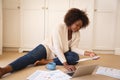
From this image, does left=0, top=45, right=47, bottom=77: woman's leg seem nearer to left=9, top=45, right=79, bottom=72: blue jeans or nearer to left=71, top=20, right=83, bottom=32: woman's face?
left=9, top=45, right=79, bottom=72: blue jeans

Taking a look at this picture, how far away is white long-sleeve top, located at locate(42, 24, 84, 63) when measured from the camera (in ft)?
7.94

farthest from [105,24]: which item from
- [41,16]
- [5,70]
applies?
[5,70]

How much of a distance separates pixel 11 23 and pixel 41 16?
0.56m

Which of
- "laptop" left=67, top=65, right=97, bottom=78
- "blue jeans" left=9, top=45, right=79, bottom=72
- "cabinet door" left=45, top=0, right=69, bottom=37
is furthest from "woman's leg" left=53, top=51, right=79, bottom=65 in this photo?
"cabinet door" left=45, top=0, right=69, bottom=37

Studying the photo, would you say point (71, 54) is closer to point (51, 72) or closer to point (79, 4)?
point (51, 72)

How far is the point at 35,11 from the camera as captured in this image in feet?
12.7

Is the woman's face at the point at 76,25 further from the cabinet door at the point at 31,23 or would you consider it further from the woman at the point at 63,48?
the cabinet door at the point at 31,23

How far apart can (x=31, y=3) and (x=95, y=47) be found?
1409 millimetres

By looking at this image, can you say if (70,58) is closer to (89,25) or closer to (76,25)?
(76,25)

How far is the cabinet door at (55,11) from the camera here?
383 cm

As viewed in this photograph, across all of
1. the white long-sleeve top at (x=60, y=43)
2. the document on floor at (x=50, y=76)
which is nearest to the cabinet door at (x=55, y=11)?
the white long-sleeve top at (x=60, y=43)

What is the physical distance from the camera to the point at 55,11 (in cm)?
385

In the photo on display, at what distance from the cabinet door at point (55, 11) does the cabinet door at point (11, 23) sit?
544 mm

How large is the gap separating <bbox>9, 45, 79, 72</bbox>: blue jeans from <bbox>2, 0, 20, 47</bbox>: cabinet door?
150 cm
